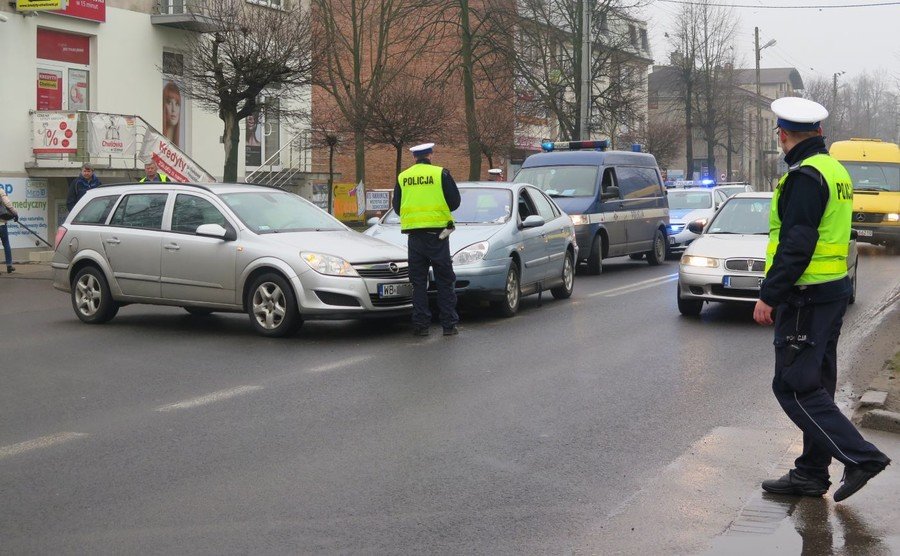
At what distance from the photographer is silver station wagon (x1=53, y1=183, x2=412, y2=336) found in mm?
11531

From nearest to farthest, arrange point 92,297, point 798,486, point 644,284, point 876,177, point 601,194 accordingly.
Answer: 1. point 798,486
2. point 92,297
3. point 644,284
4. point 601,194
5. point 876,177

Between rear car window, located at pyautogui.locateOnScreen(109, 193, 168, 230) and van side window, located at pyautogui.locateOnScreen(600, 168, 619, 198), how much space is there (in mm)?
10039

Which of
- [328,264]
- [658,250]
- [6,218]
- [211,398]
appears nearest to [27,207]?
[6,218]

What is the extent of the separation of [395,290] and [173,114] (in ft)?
57.7

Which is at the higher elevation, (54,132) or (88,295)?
(54,132)

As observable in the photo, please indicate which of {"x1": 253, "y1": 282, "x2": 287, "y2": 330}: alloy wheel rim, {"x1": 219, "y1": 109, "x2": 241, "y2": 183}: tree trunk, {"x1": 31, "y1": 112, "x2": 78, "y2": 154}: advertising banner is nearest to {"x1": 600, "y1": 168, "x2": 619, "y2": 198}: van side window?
{"x1": 219, "y1": 109, "x2": 241, "y2": 183}: tree trunk

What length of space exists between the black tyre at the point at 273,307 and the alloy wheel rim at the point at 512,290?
9.71 feet

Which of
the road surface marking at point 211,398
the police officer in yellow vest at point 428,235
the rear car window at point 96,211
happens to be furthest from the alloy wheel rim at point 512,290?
the road surface marking at point 211,398

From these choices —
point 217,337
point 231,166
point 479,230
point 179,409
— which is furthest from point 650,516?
point 231,166

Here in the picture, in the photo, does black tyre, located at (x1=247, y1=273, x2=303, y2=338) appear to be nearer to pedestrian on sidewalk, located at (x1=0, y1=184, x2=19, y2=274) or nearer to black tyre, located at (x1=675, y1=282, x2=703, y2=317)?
black tyre, located at (x1=675, y1=282, x2=703, y2=317)

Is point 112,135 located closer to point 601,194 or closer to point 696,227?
point 601,194

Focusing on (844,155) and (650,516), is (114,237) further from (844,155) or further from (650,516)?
(844,155)

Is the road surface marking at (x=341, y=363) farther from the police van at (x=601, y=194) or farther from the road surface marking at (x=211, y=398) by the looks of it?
the police van at (x=601, y=194)

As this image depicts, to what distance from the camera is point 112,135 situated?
968 inches
